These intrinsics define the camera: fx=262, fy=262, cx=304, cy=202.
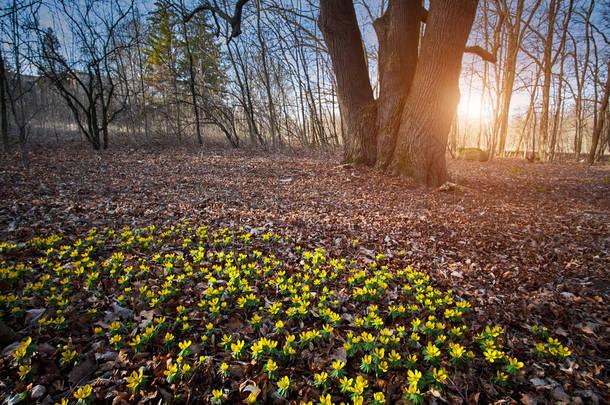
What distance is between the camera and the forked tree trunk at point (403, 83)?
583 centimetres

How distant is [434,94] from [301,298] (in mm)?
5727

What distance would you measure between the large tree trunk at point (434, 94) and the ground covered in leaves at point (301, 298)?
3.57ft

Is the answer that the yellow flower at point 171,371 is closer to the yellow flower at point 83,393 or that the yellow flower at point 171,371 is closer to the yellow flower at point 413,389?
the yellow flower at point 83,393

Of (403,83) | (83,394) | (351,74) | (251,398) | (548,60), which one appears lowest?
(251,398)

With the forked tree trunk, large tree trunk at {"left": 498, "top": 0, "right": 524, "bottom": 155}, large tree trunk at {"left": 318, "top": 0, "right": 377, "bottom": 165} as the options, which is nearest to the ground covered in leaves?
the forked tree trunk

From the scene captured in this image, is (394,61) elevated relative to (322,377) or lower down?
elevated

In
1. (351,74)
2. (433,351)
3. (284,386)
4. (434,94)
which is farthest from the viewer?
(351,74)

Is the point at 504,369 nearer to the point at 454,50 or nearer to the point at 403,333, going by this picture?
the point at 403,333

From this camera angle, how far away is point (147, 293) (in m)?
2.38

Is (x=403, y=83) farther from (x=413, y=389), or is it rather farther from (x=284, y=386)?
(x=284, y=386)

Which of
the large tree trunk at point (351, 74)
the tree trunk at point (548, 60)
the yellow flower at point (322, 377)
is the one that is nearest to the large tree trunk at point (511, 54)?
the tree trunk at point (548, 60)

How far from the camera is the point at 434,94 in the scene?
600cm

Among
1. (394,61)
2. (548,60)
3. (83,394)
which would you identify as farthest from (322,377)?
(548,60)

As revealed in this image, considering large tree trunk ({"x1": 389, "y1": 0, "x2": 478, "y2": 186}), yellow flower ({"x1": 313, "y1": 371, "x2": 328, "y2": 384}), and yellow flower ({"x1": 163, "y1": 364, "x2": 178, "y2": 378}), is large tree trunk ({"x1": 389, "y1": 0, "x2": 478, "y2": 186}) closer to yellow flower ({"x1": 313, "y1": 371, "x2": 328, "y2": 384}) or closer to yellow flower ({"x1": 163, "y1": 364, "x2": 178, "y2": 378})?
yellow flower ({"x1": 313, "y1": 371, "x2": 328, "y2": 384})
